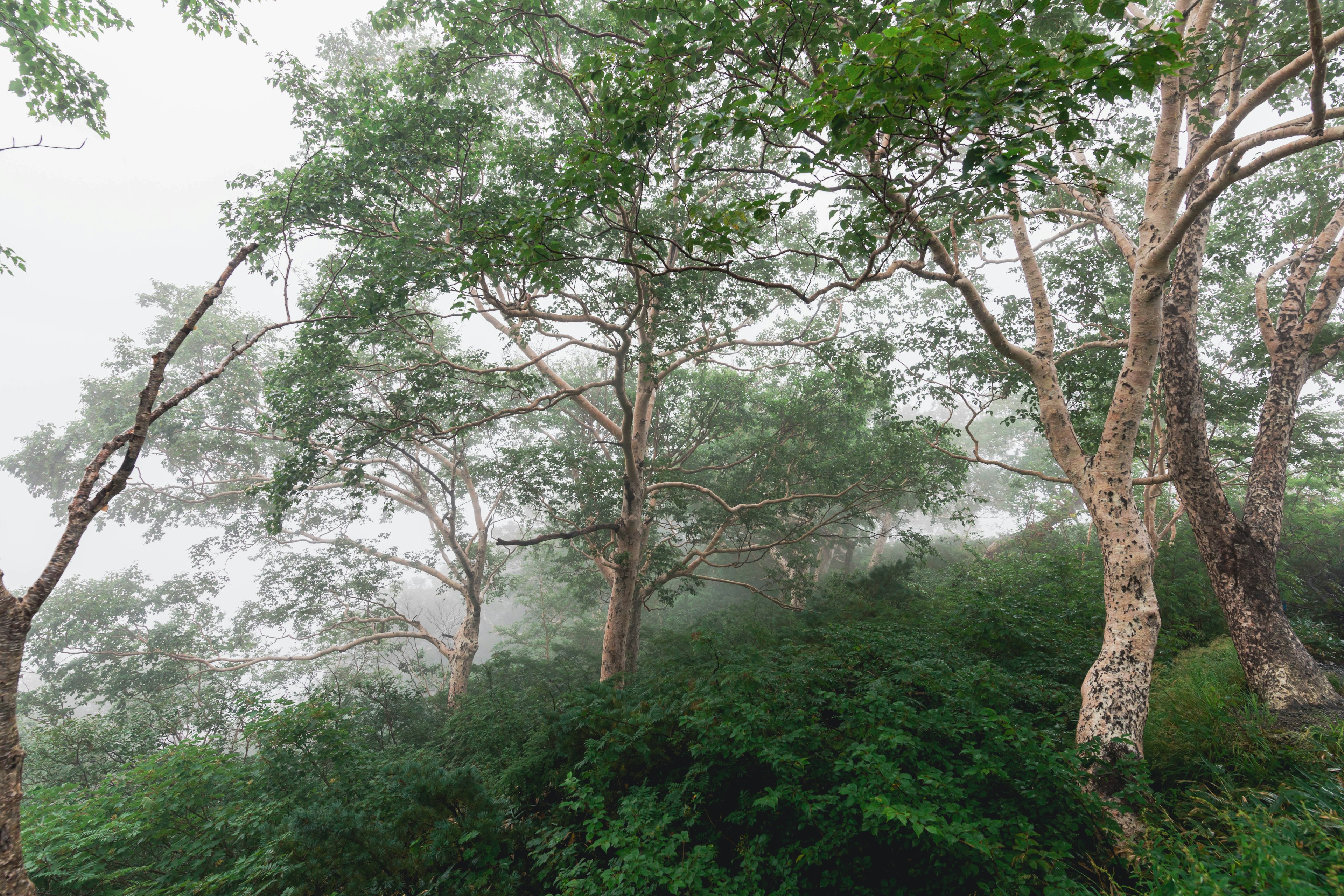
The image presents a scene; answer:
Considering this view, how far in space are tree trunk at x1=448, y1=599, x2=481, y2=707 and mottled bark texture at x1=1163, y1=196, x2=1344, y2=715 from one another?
1426cm

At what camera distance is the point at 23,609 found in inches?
128

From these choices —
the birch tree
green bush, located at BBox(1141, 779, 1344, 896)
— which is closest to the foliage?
the birch tree

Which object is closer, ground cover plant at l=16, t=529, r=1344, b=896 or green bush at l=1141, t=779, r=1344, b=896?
green bush at l=1141, t=779, r=1344, b=896

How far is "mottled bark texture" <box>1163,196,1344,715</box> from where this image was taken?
533cm

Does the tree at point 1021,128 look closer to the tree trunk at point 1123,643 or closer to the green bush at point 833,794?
the tree trunk at point 1123,643

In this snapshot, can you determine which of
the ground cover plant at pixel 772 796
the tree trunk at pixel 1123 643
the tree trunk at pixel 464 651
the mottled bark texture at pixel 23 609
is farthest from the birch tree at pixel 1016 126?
the tree trunk at pixel 464 651

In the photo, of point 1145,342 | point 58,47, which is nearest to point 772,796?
point 1145,342

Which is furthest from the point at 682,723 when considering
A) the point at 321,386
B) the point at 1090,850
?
the point at 321,386

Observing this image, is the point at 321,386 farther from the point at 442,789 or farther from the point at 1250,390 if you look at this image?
the point at 1250,390

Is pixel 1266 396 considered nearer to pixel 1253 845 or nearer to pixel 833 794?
pixel 1253 845

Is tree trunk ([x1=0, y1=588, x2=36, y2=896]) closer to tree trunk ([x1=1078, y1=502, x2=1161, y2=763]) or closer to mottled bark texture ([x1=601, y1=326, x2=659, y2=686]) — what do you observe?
mottled bark texture ([x1=601, y1=326, x2=659, y2=686])

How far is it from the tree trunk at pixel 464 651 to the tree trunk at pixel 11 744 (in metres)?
10.5

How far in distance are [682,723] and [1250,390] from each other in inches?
492

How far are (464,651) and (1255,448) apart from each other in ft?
52.8
